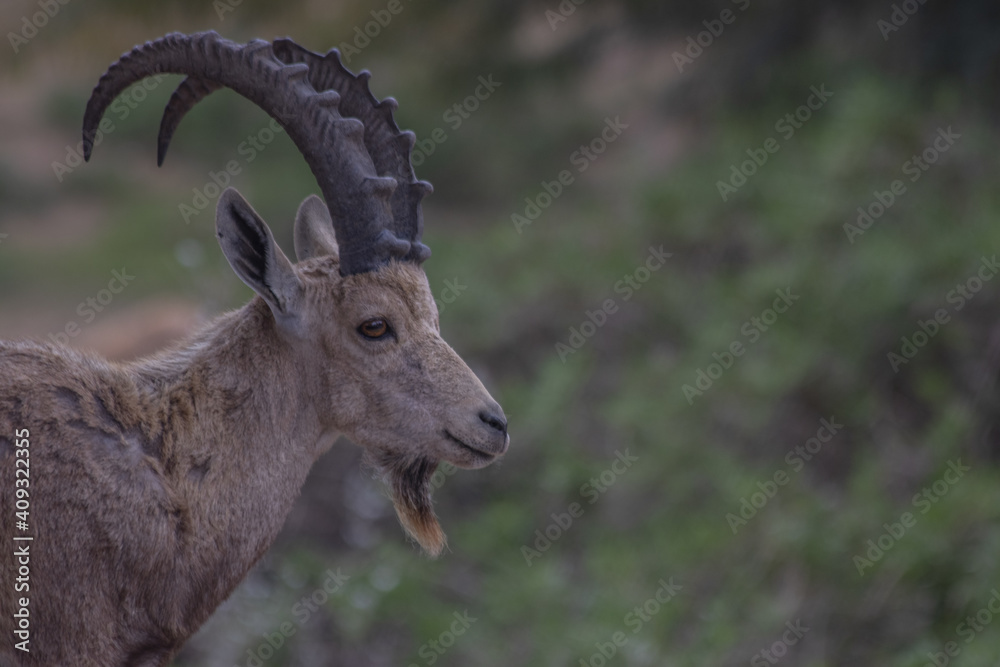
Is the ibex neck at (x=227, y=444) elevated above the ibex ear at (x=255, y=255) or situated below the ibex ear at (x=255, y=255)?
below

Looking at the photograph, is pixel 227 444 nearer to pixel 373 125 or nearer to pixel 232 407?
pixel 232 407

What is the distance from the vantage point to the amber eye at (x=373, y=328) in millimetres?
3838

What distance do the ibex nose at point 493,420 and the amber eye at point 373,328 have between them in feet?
1.56

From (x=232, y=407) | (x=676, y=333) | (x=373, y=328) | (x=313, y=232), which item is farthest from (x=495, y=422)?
(x=676, y=333)

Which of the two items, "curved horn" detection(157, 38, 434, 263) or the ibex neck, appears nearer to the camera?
the ibex neck

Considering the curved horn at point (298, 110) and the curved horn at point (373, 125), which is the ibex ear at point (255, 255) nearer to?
the curved horn at point (298, 110)

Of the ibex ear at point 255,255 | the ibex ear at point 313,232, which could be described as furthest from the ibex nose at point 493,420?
the ibex ear at point 313,232

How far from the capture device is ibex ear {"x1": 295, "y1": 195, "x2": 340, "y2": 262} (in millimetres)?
4270

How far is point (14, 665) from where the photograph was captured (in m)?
3.32

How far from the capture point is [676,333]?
10.3 meters

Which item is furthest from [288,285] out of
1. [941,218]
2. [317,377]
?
[941,218]

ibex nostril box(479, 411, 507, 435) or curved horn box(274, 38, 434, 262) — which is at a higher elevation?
curved horn box(274, 38, 434, 262)

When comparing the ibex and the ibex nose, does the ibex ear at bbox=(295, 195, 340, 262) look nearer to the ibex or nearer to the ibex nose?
the ibex

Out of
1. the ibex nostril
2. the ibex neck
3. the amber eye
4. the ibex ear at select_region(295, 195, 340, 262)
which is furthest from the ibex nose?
the ibex ear at select_region(295, 195, 340, 262)
